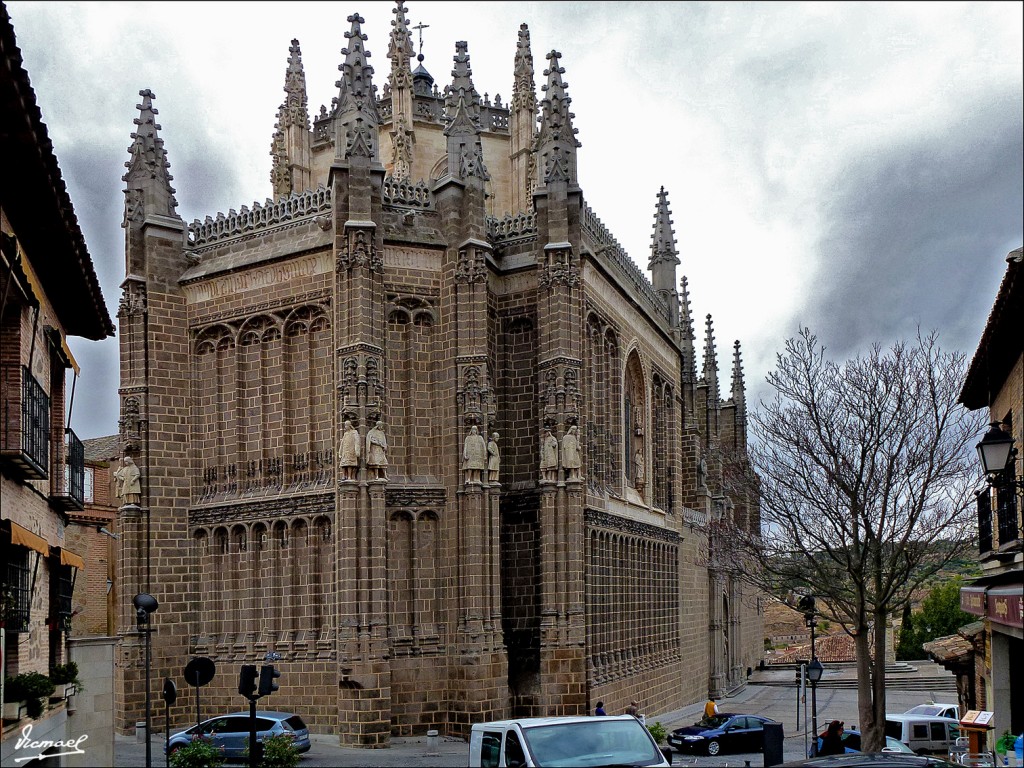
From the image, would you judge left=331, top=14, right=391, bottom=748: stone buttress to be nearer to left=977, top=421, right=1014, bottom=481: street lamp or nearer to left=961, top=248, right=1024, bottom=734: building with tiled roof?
left=961, top=248, right=1024, bottom=734: building with tiled roof

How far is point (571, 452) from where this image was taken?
28906 millimetres

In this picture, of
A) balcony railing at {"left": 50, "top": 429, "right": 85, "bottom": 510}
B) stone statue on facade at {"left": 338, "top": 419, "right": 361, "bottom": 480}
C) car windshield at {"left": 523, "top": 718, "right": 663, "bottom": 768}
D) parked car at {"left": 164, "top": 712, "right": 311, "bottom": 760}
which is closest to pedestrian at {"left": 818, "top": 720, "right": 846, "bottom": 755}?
car windshield at {"left": 523, "top": 718, "right": 663, "bottom": 768}

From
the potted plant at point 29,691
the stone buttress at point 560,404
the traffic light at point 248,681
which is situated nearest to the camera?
the potted plant at point 29,691

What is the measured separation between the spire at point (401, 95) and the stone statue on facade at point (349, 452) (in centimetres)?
1761

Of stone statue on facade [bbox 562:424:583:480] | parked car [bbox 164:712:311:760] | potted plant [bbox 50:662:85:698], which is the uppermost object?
stone statue on facade [bbox 562:424:583:480]

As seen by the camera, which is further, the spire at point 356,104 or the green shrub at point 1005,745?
the spire at point 356,104

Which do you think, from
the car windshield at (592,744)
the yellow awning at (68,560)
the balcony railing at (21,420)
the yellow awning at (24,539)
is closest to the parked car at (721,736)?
the yellow awning at (68,560)

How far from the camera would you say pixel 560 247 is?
30.2 m

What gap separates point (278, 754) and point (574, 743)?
10.7m

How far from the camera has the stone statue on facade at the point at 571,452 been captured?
28906mm

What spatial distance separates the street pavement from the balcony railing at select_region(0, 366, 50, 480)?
9806mm

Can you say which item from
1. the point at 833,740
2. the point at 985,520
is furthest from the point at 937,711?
the point at 833,740

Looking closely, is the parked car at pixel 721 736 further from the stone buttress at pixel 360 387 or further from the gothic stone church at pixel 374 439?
the stone buttress at pixel 360 387

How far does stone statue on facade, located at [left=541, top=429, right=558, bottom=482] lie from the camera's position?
28938 millimetres
